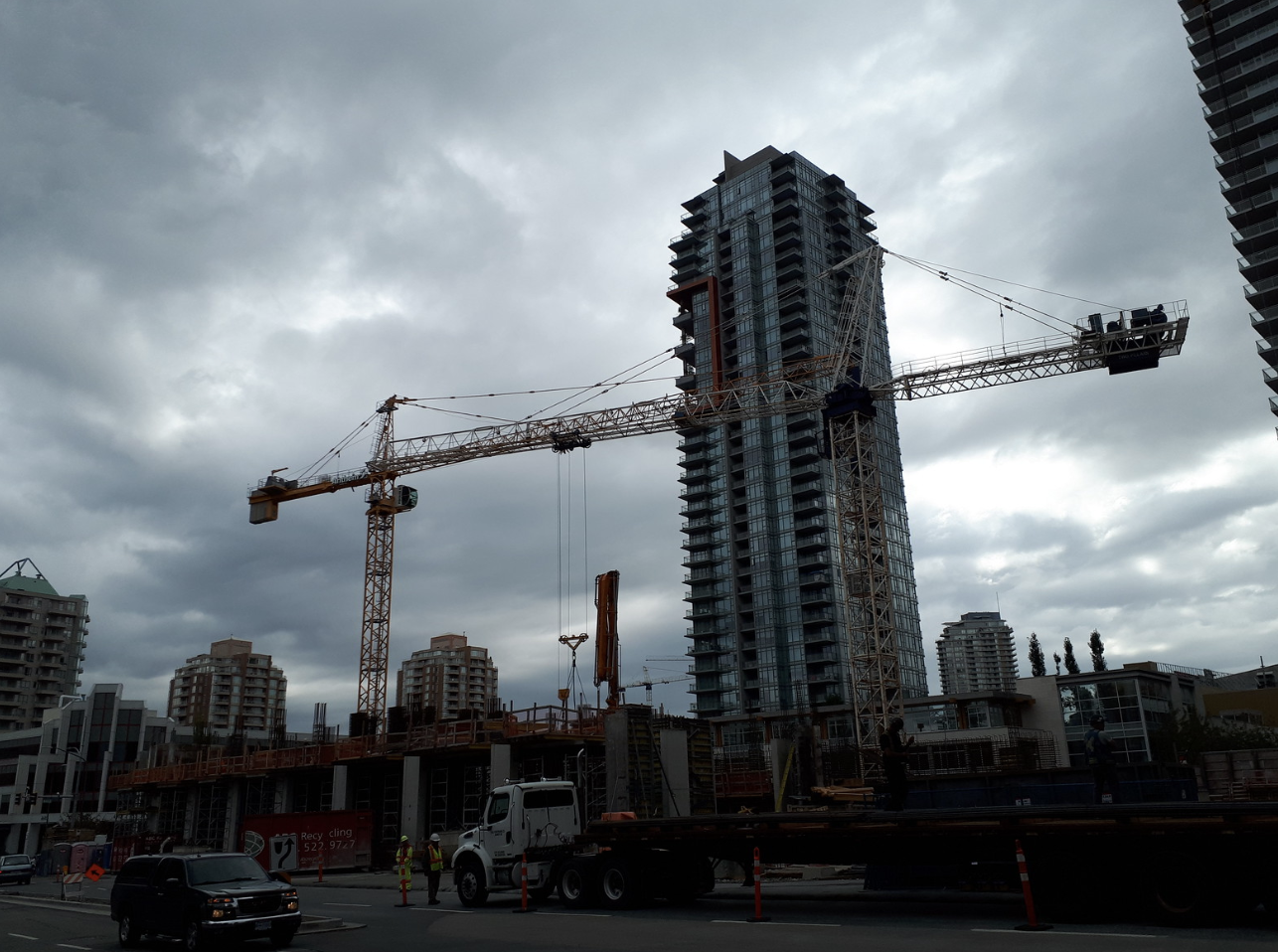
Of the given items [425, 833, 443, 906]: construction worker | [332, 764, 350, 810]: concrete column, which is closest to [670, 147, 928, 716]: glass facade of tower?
[332, 764, 350, 810]: concrete column

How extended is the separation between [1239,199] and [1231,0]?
884 inches

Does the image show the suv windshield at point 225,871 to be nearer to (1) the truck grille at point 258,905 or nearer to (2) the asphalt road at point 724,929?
(1) the truck grille at point 258,905

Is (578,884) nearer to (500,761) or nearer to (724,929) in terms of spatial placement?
(724,929)

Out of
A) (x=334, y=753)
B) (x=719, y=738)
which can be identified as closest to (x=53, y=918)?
(x=334, y=753)

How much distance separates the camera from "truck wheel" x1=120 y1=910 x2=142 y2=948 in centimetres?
1759

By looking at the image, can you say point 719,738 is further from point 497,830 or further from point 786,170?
point 786,170

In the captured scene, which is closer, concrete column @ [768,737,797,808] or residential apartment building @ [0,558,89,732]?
concrete column @ [768,737,797,808]

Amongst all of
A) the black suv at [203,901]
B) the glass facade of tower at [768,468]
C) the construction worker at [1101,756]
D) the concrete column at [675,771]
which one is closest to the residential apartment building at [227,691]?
the glass facade of tower at [768,468]

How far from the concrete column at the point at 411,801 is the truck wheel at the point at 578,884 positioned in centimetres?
2396

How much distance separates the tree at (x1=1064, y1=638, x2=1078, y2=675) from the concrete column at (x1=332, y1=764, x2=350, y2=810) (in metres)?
83.6

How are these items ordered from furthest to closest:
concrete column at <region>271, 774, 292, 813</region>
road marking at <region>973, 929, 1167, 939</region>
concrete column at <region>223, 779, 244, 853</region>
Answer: concrete column at <region>223, 779, 244, 853</region> → concrete column at <region>271, 774, 292, 813</region> → road marking at <region>973, 929, 1167, 939</region>

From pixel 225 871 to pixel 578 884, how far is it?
7.28 meters

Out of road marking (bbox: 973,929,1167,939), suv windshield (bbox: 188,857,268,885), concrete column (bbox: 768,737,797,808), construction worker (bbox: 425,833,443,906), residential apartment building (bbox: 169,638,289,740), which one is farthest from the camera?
residential apartment building (bbox: 169,638,289,740)

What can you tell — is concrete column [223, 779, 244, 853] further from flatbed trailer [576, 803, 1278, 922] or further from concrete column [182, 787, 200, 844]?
flatbed trailer [576, 803, 1278, 922]
